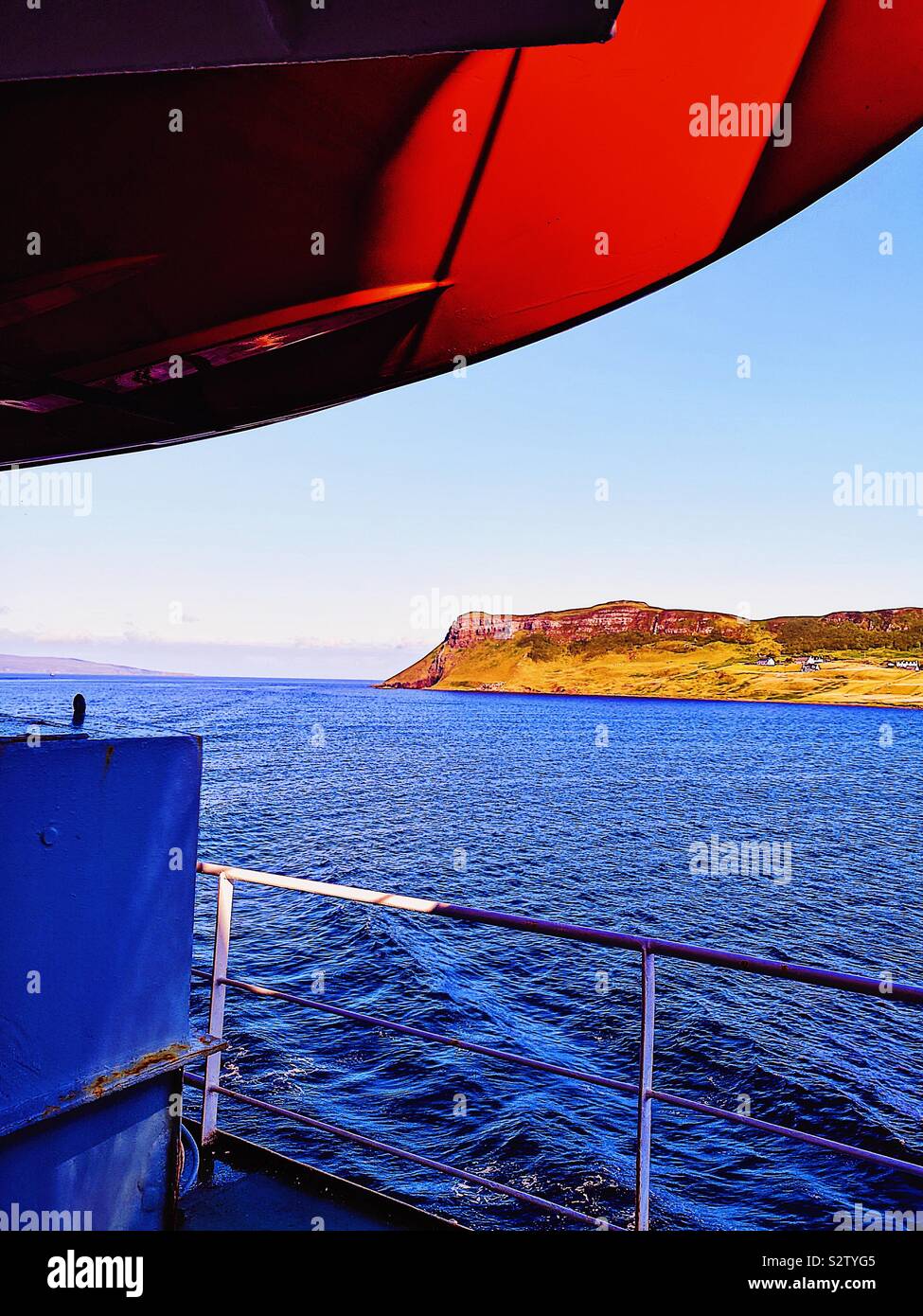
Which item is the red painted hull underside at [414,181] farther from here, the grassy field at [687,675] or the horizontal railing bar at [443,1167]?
the grassy field at [687,675]

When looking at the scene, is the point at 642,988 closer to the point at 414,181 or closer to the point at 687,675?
the point at 414,181

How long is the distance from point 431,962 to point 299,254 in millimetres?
16454

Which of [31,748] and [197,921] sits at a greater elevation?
[31,748]

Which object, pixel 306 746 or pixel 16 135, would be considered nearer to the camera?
pixel 16 135

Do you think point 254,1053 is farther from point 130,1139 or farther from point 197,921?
point 130,1139

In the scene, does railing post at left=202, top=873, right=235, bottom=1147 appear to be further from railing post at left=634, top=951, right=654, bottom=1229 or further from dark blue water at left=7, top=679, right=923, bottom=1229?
railing post at left=634, top=951, right=654, bottom=1229

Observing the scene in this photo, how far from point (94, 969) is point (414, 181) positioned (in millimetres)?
2607

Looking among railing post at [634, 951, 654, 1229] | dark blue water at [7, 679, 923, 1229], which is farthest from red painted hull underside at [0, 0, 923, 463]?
railing post at [634, 951, 654, 1229]

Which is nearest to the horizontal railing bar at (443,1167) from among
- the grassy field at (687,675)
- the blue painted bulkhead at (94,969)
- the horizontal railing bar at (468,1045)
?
the horizontal railing bar at (468,1045)

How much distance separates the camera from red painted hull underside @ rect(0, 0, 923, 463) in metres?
2.43

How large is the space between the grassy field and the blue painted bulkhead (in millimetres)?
165592

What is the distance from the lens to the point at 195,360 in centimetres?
354
